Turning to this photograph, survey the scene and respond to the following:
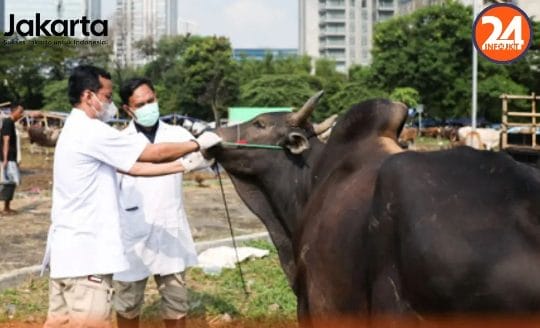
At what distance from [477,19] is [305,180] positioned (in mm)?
5129

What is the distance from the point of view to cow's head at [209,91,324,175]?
18.7 ft

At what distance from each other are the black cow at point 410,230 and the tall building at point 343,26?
380 ft

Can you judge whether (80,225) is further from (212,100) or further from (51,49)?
(212,100)

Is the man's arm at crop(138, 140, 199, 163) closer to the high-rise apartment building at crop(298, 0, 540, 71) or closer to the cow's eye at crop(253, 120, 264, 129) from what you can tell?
the cow's eye at crop(253, 120, 264, 129)

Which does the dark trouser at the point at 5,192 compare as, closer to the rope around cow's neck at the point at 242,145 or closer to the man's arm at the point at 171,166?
the rope around cow's neck at the point at 242,145

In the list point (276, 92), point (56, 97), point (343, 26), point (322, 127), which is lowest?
point (322, 127)

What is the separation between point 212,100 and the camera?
6059 cm

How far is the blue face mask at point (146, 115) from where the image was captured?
5715mm

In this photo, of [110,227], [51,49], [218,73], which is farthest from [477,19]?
[218,73]

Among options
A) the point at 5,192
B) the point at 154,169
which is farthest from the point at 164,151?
the point at 5,192

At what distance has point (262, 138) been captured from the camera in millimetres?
5816

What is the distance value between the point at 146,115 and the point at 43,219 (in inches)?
306

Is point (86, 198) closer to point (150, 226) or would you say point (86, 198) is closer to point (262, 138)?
point (150, 226)

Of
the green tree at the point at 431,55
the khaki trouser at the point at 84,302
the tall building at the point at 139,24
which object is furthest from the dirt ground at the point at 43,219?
the tall building at the point at 139,24
